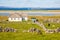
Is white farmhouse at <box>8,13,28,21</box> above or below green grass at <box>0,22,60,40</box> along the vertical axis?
above

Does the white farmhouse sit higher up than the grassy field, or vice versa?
the white farmhouse

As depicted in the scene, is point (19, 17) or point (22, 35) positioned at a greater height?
point (19, 17)

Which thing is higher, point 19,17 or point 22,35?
point 19,17

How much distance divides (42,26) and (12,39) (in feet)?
1.65

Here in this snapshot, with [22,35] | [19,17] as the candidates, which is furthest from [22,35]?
[19,17]

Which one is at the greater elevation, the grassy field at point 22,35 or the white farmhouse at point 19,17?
the white farmhouse at point 19,17

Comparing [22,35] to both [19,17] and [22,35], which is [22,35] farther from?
[19,17]

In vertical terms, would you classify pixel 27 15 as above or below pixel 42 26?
above

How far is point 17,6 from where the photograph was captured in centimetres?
238

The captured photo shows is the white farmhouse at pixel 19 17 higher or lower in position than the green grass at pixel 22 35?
higher
